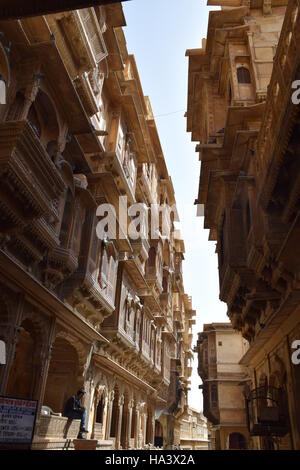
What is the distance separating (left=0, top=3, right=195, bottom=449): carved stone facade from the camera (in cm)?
841

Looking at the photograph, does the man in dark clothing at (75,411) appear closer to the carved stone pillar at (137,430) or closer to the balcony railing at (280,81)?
the balcony railing at (280,81)

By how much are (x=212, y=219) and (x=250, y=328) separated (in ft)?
17.3

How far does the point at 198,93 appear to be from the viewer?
19.9 metres

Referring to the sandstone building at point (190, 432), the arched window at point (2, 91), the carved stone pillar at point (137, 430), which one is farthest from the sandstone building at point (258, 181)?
the sandstone building at point (190, 432)

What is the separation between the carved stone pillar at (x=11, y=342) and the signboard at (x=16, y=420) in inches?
86.5

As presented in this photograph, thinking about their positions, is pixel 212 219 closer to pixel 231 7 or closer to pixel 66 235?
pixel 66 235

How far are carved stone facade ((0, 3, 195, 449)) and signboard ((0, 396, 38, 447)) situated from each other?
2.27 meters

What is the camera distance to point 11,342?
8664mm

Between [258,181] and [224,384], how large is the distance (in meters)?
26.9

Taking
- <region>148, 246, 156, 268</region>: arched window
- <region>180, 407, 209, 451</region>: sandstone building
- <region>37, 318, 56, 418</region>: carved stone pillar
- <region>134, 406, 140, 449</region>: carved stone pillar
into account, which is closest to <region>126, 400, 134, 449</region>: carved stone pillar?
<region>134, 406, 140, 449</region>: carved stone pillar

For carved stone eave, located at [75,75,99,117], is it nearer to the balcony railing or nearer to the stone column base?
the balcony railing

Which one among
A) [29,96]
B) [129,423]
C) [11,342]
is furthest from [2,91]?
[129,423]
